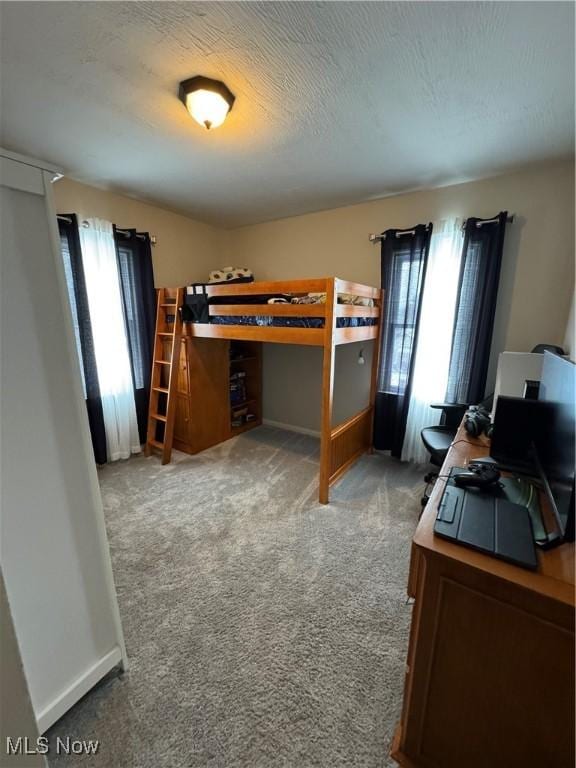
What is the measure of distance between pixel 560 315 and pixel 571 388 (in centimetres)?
194

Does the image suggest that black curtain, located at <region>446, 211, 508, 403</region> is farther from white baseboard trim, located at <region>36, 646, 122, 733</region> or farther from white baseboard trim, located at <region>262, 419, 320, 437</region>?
white baseboard trim, located at <region>36, 646, 122, 733</region>

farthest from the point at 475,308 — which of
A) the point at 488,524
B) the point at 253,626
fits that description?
the point at 253,626

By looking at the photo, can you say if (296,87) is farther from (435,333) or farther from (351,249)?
(435,333)

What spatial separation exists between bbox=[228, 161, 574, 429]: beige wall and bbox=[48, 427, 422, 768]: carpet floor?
142 centimetres

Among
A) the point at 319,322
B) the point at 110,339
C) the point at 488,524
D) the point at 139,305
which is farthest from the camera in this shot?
the point at 139,305

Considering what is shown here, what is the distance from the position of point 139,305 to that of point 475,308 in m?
3.07

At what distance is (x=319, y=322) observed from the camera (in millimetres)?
2271

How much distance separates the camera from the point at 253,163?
7.39 ft

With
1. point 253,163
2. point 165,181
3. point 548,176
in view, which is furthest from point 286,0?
point 548,176

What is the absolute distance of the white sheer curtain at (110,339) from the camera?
106 inches

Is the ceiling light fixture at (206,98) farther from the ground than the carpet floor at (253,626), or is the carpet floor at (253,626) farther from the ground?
the ceiling light fixture at (206,98)

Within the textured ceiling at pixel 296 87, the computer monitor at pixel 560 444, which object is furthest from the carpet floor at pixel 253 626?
the textured ceiling at pixel 296 87

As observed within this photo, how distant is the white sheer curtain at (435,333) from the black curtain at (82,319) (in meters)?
2.87

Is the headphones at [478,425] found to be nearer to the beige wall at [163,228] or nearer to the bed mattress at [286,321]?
the bed mattress at [286,321]
